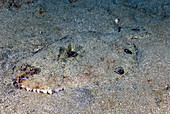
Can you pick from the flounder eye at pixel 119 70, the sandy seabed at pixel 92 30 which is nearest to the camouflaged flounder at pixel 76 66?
the flounder eye at pixel 119 70

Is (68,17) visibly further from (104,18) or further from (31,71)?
(31,71)

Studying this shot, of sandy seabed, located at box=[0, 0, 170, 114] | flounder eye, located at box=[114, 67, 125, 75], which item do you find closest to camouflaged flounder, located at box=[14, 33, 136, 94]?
flounder eye, located at box=[114, 67, 125, 75]

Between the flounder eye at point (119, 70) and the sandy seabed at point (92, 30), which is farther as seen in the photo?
the flounder eye at point (119, 70)

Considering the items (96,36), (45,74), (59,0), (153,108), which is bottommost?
(153,108)

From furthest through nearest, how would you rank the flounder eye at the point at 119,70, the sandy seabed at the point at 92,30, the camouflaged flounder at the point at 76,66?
the flounder eye at the point at 119,70 < the camouflaged flounder at the point at 76,66 < the sandy seabed at the point at 92,30

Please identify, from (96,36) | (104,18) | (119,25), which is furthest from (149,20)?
(96,36)

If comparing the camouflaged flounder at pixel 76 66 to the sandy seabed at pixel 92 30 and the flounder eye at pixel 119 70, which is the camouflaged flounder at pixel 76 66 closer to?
the flounder eye at pixel 119 70

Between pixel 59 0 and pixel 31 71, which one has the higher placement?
pixel 59 0
